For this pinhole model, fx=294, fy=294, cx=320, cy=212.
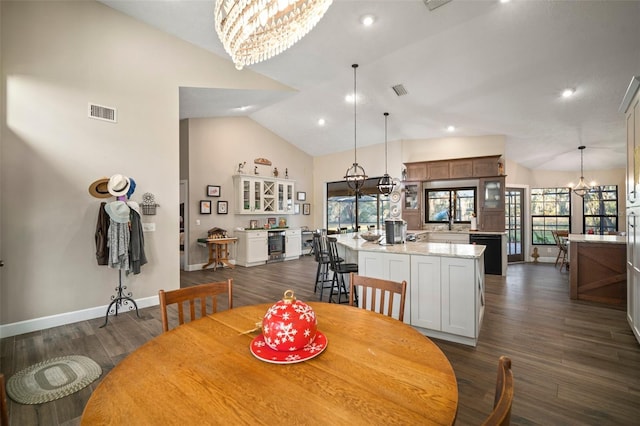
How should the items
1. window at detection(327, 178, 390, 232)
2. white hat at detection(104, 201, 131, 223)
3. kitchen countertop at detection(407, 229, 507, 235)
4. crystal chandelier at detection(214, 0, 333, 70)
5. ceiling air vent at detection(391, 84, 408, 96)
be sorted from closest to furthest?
crystal chandelier at detection(214, 0, 333, 70), white hat at detection(104, 201, 131, 223), ceiling air vent at detection(391, 84, 408, 96), kitchen countertop at detection(407, 229, 507, 235), window at detection(327, 178, 390, 232)

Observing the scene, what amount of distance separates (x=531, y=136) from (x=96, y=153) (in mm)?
7789

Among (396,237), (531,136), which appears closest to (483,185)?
(531,136)

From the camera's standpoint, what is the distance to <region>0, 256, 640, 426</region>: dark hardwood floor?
194cm

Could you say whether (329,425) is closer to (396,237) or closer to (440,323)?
(440,323)

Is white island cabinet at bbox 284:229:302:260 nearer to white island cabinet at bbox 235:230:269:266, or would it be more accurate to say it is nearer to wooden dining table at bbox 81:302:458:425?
white island cabinet at bbox 235:230:269:266

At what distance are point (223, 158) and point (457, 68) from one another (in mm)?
5245

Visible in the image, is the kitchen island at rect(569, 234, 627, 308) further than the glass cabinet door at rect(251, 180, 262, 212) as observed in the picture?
No

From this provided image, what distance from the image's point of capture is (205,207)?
22.4 feet

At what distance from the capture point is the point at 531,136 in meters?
6.29

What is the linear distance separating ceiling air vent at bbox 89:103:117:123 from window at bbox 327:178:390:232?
5.86 meters

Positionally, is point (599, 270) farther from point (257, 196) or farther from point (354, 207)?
point (257, 196)

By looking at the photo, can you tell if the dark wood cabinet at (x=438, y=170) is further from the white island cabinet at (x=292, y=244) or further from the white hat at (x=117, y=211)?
the white hat at (x=117, y=211)

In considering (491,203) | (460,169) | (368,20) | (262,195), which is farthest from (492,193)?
(262,195)

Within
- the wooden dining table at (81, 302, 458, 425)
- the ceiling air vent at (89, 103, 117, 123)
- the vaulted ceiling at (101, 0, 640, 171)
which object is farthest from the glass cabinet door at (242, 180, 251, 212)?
the wooden dining table at (81, 302, 458, 425)
